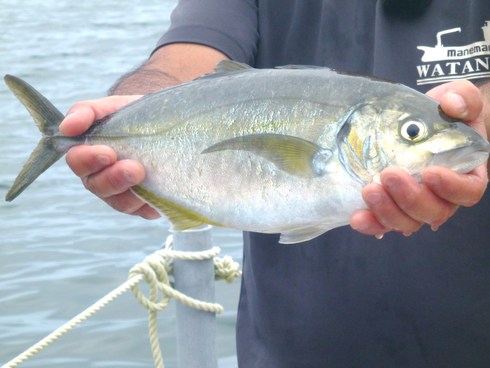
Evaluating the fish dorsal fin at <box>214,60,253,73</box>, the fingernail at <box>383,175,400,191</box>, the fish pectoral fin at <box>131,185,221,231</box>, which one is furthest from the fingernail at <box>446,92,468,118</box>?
the fish pectoral fin at <box>131,185,221,231</box>

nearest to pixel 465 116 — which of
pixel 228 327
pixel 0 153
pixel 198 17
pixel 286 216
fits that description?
pixel 286 216

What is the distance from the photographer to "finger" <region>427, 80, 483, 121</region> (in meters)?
2.12

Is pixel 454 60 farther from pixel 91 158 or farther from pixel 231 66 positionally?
pixel 91 158

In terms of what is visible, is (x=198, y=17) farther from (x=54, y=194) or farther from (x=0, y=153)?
(x=0, y=153)

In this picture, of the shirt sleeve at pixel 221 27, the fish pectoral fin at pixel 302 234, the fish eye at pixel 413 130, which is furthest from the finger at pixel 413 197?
the shirt sleeve at pixel 221 27

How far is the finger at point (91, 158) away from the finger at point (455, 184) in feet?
2.52

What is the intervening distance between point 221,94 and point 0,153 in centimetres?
688

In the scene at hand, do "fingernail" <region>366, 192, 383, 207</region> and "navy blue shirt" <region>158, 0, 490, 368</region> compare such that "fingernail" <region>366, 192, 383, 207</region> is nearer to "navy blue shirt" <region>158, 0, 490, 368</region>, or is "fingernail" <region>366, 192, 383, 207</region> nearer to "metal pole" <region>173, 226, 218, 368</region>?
"navy blue shirt" <region>158, 0, 490, 368</region>

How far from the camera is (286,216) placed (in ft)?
7.12

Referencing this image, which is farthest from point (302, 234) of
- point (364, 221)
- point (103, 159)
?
point (103, 159)

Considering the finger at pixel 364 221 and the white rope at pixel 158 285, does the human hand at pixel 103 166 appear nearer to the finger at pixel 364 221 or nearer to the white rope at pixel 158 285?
the finger at pixel 364 221

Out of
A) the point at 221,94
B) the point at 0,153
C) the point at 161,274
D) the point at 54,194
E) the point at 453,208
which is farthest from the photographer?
the point at 0,153

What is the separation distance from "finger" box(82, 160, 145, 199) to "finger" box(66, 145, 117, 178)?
2 centimetres

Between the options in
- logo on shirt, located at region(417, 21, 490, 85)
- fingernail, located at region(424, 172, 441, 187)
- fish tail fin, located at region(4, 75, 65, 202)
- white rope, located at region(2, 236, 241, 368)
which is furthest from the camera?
white rope, located at region(2, 236, 241, 368)
